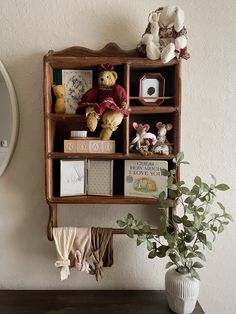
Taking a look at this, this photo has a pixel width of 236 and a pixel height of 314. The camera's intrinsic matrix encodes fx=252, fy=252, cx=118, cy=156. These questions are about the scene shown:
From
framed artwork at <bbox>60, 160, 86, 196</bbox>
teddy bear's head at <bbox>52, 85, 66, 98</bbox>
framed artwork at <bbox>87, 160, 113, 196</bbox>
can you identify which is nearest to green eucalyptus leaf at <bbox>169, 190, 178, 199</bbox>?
framed artwork at <bbox>87, 160, 113, 196</bbox>

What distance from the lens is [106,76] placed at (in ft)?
3.10

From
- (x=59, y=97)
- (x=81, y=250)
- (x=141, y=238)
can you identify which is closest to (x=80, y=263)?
(x=81, y=250)

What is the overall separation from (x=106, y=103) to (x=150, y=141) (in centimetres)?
22

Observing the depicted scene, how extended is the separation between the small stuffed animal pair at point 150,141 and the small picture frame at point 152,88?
0.30 ft

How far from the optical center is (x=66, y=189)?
0.98m

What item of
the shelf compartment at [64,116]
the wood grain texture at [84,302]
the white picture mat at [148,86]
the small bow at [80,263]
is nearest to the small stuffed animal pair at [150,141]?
the white picture mat at [148,86]

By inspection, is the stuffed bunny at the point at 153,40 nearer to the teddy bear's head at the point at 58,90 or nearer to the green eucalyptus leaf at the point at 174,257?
the teddy bear's head at the point at 58,90

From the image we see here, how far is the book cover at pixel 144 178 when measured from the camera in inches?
38.2

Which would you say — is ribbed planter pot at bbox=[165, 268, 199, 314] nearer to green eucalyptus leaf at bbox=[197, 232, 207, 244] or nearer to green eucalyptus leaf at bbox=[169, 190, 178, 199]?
green eucalyptus leaf at bbox=[197, 232, 207, 244]

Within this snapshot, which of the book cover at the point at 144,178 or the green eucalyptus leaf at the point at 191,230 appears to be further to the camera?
the book cover at the point at 144,178

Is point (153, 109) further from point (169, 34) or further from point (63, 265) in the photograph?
point (63, 265)

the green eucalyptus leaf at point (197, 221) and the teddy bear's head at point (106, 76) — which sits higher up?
the teddy bear's head at point (106, 76)

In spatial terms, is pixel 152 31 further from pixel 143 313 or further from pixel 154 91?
pixel 143 313

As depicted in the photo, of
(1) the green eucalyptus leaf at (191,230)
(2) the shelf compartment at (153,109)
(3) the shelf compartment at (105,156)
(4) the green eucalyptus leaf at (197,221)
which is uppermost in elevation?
(2) the shelf compartment at (153,109)
